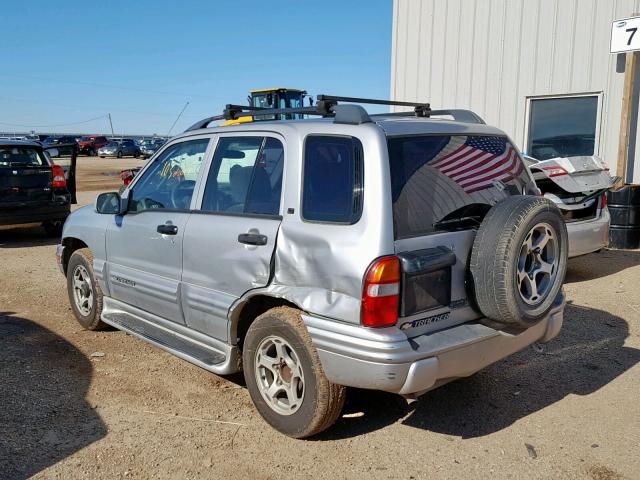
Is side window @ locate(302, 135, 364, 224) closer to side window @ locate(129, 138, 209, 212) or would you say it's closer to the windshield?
side window @ locate(129, 138, 209, 212)

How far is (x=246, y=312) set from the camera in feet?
12.7

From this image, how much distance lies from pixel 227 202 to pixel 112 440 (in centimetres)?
162

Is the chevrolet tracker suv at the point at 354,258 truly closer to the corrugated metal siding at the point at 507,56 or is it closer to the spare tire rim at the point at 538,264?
the spare tire rim at the point at 538,264

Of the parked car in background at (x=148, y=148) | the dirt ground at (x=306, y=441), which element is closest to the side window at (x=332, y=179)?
the dirt ground at (x=306, y=441)

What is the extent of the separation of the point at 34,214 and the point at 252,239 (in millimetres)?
8139

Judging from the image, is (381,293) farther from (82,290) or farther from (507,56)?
(507,56)

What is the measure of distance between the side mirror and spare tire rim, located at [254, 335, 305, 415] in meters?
1.97

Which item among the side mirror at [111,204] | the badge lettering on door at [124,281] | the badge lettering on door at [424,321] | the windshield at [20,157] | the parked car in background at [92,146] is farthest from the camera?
the parked car in background at [92,146]

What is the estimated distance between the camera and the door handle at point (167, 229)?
4.27m

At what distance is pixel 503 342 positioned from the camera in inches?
138

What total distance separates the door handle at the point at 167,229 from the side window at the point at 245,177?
0.96 ft

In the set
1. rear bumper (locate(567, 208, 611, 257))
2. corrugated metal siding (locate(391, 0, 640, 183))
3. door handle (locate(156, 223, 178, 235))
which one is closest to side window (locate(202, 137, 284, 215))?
door handle (locate(156, 223, 178, 235))

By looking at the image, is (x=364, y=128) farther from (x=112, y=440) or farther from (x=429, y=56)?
(x=429, y=56)

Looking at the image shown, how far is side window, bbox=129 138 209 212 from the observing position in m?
4.40
